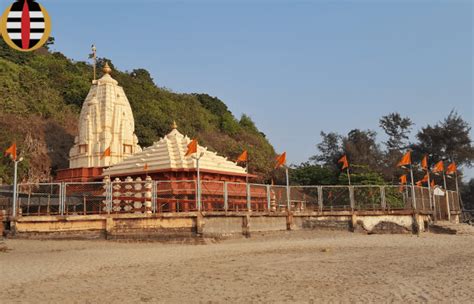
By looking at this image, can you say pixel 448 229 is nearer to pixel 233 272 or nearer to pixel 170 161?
pixel 170 161

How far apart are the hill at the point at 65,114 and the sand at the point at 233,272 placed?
73.1 feet

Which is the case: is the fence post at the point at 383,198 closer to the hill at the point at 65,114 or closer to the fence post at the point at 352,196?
the fence post at the point at 352,196

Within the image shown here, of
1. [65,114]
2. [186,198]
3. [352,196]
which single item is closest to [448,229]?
[352,196]

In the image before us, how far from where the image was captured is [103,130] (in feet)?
114

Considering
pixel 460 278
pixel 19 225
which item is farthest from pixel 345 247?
pixel 19 225

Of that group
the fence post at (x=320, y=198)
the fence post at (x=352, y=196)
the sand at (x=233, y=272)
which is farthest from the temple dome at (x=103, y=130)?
the fence post at (x=352, y=196)

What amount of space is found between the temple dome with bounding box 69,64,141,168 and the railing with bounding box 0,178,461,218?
7.70 m

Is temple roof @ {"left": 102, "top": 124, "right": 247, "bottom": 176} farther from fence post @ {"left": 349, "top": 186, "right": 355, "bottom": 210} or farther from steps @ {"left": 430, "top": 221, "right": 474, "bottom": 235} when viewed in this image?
steps @ {"left": 430, "top": 221, "right": 474, "bottom": 235}

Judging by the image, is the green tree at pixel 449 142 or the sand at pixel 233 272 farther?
the green tree at pixel 449 142

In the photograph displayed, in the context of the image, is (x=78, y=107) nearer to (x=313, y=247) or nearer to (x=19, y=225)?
(x=19, y=225)

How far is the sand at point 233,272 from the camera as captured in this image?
355 inches

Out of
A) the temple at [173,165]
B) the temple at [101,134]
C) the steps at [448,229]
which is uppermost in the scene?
the temple at [101,134]

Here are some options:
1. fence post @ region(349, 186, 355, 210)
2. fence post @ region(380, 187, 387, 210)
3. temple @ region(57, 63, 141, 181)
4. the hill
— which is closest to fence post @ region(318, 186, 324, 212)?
fence post @ region(349, 186, 355, 210)

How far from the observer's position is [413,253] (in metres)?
16.3
